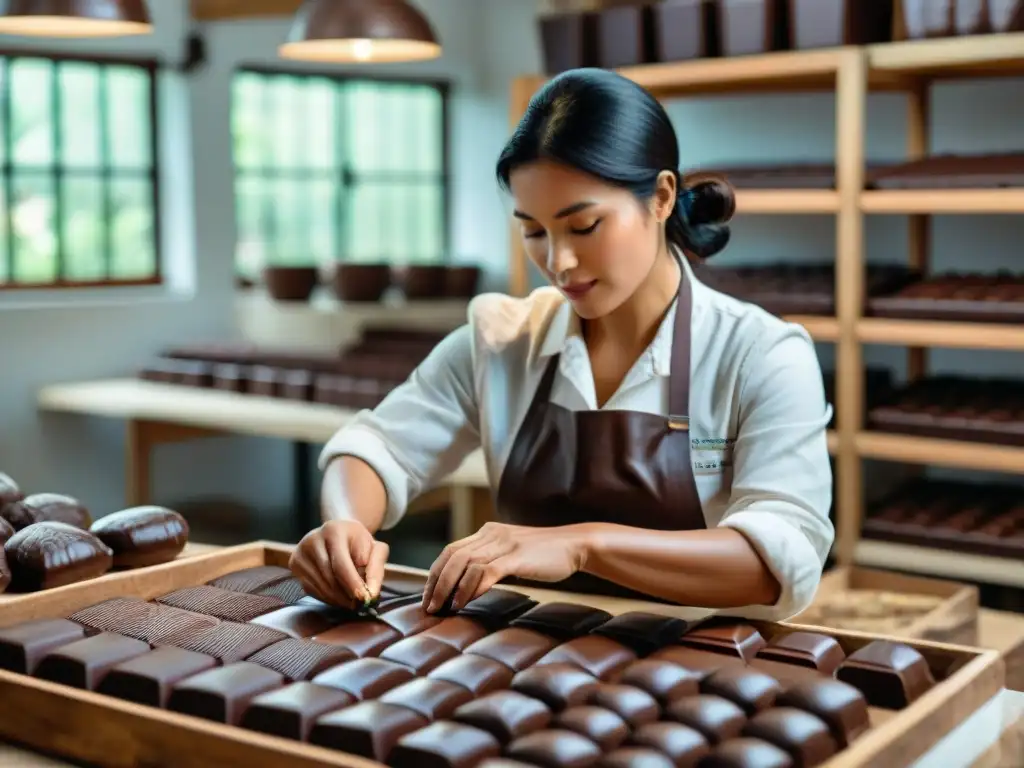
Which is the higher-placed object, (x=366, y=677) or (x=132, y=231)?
(x=132, y=231)

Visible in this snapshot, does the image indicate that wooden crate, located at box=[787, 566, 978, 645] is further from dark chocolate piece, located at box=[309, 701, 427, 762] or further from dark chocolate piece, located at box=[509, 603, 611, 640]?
dark chocolate piece, located at box=[309, 701, 427, 762]

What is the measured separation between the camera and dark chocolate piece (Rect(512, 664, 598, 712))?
4.54 feet

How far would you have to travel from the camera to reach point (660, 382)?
2123 millimetres

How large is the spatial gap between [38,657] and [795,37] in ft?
10.9

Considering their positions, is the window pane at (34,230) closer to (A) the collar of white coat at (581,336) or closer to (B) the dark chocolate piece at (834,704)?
(A) the collar of white coat at (581,336)

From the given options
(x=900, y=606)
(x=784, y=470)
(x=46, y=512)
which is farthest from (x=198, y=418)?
(x=784, y=470)

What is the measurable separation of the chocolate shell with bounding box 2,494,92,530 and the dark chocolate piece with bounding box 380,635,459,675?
0.81 meters

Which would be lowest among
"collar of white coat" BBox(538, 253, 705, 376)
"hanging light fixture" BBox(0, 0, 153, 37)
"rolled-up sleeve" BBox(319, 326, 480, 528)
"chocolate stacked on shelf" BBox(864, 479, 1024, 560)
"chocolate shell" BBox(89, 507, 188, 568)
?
"chocolate stacked on shelf" BBox(864, 479, 1024, 560)

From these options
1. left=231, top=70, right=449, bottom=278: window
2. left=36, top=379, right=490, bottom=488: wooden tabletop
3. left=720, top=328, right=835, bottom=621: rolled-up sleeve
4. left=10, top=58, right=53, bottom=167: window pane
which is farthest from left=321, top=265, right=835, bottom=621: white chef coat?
left=231, top=70, right=449, bottom=278: window

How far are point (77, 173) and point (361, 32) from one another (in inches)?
111

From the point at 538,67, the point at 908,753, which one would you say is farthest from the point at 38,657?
the point at 538,67

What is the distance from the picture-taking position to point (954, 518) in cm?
406

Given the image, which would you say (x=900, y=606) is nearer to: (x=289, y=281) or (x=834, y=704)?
(x=834, y=704)

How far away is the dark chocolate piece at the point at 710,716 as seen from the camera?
1.31 metres
